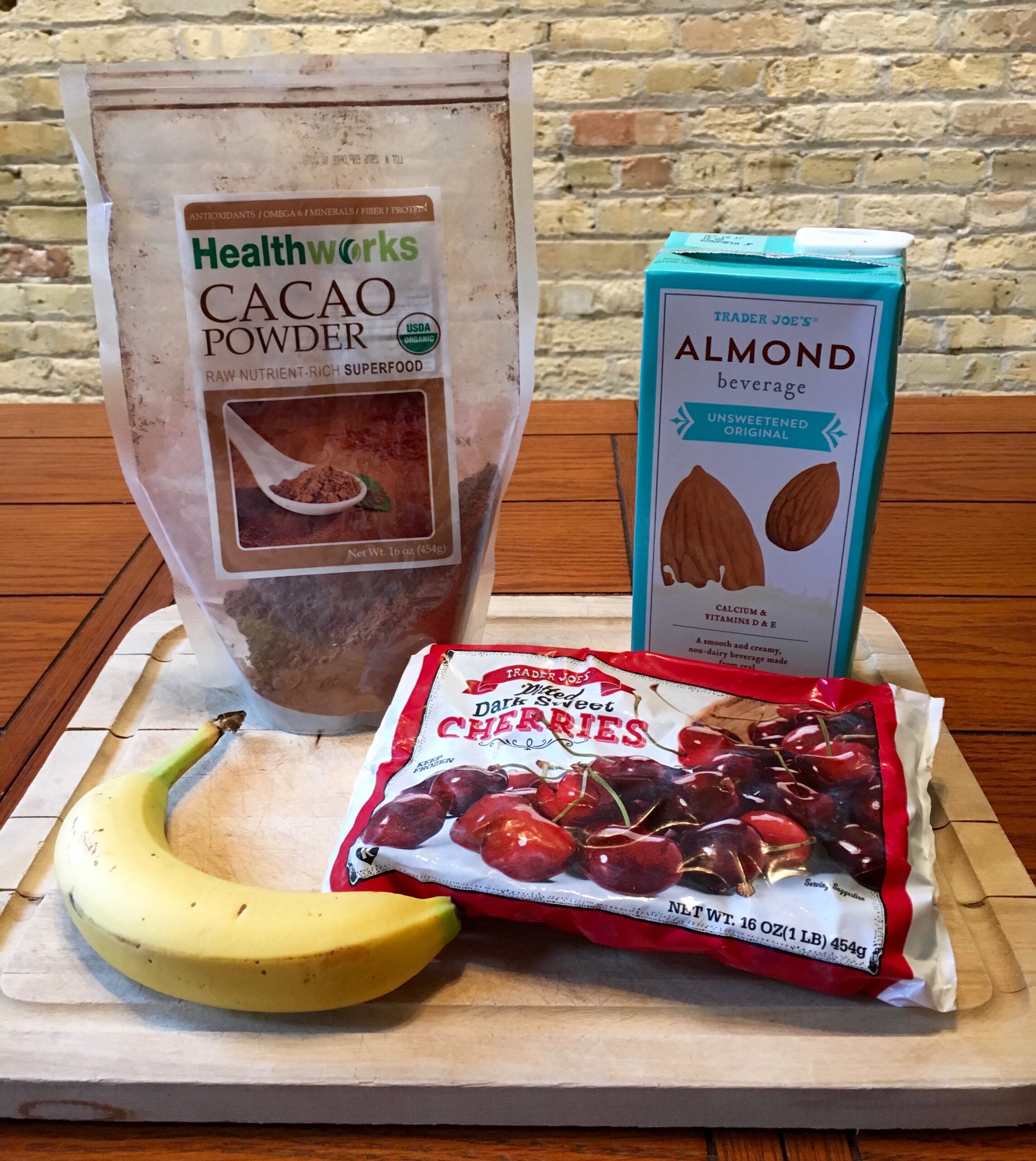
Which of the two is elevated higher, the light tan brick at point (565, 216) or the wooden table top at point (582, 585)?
the light tan brick at point (565, 216)

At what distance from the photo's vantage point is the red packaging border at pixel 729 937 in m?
0.52

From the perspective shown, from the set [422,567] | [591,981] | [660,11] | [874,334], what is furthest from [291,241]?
[660,11]

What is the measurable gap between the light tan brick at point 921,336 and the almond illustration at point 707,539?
1.42 meters

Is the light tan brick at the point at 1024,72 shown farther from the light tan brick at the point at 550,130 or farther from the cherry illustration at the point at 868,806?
the cherry illustration at the point at 868,806

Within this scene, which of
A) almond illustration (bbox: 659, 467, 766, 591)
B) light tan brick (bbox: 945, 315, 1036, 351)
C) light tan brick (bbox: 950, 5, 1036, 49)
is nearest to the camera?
almond illustration (bbox: 659, 467, 766, 591)

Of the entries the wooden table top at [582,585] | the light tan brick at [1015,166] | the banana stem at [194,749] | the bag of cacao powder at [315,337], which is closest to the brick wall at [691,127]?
the light tan brick at [1015,166]

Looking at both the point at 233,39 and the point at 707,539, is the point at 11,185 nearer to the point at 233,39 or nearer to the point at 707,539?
the point at 233,39

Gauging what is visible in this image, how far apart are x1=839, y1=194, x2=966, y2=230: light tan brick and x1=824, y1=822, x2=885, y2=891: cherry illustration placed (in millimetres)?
1589

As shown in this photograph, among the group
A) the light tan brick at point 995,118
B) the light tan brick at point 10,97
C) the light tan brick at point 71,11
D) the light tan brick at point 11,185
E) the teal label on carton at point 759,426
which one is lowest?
the teal label on carton at point 759,426

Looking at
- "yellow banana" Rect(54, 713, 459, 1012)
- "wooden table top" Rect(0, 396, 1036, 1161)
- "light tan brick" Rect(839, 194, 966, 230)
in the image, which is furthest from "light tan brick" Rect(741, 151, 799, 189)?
"yellow banana" Rect(54, 713, 459, 1012)

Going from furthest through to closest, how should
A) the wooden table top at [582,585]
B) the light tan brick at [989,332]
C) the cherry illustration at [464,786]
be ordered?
the light tan brick at [989,332], the cherry illustration at [464,786], the wooden table top at [582,585]

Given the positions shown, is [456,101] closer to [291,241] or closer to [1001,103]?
[291,241]

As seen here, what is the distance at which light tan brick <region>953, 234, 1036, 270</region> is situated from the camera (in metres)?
1.88

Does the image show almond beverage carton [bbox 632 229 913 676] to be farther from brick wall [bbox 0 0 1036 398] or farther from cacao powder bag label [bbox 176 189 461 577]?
brick wall [bbox 0 0 1036 398]
